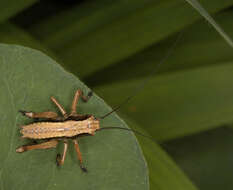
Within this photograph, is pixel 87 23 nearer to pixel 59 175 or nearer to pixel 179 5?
pixel 179 5

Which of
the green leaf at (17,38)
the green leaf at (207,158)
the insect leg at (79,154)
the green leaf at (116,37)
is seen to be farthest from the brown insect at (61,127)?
the green leaf at (207,158)

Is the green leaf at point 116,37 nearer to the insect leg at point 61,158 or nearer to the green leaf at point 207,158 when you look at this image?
the insect leg at point 61,158

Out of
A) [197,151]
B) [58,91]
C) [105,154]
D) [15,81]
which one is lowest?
[197,151]

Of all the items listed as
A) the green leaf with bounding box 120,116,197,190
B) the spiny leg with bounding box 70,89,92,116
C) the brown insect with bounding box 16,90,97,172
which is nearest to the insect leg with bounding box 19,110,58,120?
the brown insect with bounding box 16,90,97,172

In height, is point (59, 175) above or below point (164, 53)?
below

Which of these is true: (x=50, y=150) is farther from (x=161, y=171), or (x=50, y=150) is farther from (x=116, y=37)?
(x=116, y=37)

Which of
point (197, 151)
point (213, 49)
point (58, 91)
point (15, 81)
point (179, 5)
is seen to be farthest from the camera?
point (197, 151)

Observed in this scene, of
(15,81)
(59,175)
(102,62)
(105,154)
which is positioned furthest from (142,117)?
(15,81)
